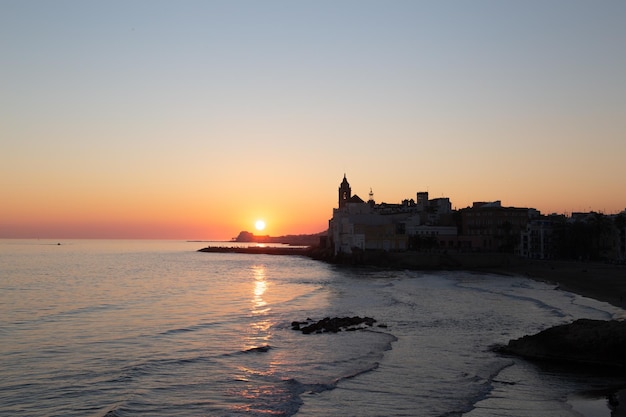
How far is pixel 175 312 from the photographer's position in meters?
41.3

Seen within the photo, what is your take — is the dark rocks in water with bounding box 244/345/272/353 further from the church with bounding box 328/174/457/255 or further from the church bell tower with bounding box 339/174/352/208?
the church bell tower with bounding box 339/174/352/208

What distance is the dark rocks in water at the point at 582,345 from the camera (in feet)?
73.9

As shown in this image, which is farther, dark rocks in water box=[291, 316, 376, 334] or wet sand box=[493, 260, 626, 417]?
dark rocks in water box=[291, 316, 376, 334]

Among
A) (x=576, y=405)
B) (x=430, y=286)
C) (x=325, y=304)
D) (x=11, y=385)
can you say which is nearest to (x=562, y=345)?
(x=576, y=405)

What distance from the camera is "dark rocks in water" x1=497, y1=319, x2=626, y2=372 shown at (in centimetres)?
2253

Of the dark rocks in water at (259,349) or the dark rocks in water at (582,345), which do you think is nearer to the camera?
the dark rocks in water at (582,345)

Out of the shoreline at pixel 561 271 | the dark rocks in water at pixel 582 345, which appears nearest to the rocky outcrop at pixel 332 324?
the dark rocks in water at pixel 582 345

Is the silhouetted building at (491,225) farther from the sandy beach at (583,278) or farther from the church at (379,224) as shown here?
the sandy beach at (583,278)

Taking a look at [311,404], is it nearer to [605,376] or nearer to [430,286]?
[605,376]

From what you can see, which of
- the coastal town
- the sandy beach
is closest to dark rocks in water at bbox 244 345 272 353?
the sandy beach

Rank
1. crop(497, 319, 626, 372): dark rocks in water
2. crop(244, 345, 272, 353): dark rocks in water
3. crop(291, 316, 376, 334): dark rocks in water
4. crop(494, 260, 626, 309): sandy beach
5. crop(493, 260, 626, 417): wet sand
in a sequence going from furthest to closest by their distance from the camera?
crop(494, 260, 626, 309): sandy beach
crop(291, 316, 376, 334): dark rocks in water
crop(244, 345, 272, 353): dark rocks in water
crop(497, 319, 626, 372): dark rocks in water
crop(493, 260, 626, 417): wet sand

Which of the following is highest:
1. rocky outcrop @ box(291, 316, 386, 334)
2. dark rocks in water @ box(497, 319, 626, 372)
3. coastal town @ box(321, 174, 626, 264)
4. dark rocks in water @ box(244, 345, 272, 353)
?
coastal town @ box(321, 174, 626, 264)

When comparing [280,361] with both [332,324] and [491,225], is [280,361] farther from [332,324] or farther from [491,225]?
[491,225]

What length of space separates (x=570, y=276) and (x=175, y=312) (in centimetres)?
5067
